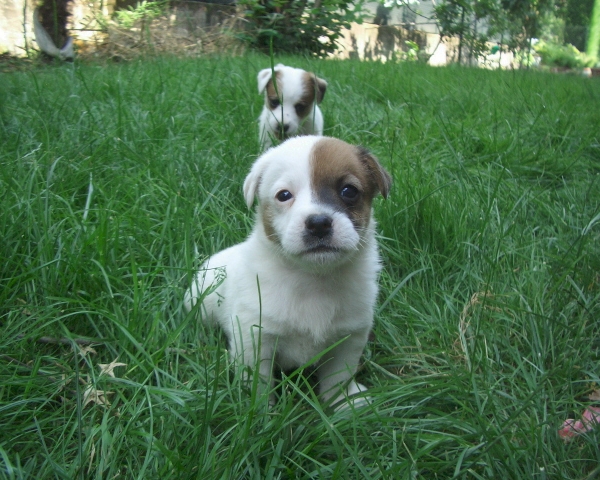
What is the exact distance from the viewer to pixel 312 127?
4.66 meters

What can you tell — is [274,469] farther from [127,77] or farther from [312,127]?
[127,77]

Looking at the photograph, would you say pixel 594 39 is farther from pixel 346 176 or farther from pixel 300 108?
pixel 346 176

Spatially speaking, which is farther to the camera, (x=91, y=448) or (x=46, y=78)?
(x=46, y=78)

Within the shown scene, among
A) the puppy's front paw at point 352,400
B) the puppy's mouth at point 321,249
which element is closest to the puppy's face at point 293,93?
the puppy's mouth at point 321,249

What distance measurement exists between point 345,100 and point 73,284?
3597 mm

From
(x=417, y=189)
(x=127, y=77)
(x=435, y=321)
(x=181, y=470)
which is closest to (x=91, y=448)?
(x=181, y=470)

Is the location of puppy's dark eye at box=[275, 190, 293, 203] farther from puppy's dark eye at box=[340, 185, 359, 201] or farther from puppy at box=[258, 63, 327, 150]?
puppy at box=[258, 63, 327, 150]

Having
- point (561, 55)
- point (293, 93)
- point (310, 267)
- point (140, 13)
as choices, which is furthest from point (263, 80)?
point (561, 55)

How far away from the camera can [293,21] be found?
963 centimetres

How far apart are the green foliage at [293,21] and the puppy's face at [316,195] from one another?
757 cm

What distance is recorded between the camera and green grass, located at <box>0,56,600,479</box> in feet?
5.32

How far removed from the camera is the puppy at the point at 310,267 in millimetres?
1946

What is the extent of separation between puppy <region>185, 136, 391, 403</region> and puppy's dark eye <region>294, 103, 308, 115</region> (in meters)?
2.70

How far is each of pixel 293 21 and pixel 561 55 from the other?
18.1 m
